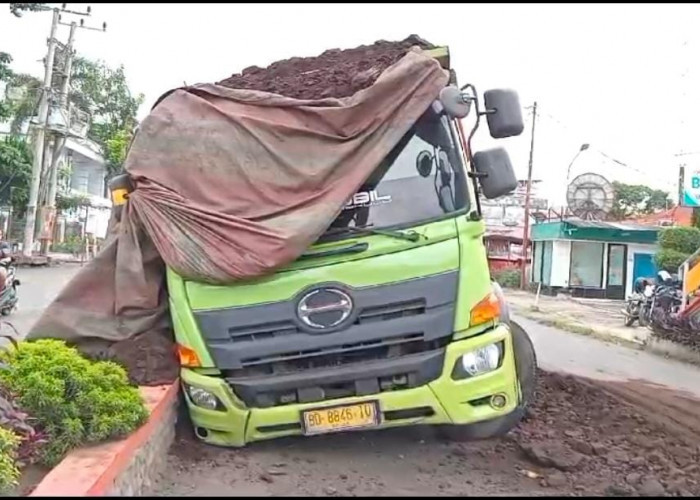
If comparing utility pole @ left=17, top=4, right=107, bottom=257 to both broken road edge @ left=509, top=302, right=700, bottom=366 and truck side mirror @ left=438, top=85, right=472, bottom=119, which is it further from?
truck side mirror @ left=438, top=85, right=472, bottom=119

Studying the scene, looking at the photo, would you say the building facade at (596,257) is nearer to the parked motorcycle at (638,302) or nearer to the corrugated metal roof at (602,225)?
→ the corrugated metal roof at (602,225)

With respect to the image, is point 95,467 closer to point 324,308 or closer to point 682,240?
point 324,308

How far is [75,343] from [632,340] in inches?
542

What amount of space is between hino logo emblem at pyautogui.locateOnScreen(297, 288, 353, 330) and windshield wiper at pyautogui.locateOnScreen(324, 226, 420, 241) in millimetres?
470

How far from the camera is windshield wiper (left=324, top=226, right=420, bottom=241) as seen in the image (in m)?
5.14

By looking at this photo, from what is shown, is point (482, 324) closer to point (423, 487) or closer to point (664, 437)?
point (423, 487)

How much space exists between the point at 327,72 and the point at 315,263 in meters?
1.85

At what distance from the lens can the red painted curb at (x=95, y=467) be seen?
347 centimetres

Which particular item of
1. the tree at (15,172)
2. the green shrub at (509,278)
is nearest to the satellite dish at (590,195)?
the green shrub at (509,278)

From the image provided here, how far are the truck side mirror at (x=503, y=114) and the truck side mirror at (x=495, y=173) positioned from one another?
132 mm

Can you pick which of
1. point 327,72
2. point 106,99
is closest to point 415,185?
point 327,72

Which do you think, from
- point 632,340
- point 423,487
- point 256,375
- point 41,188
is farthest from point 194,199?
point 41,188

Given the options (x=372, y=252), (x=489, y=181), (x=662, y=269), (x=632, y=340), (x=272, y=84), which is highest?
(x=272, y=84)

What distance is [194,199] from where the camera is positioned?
5449mm
